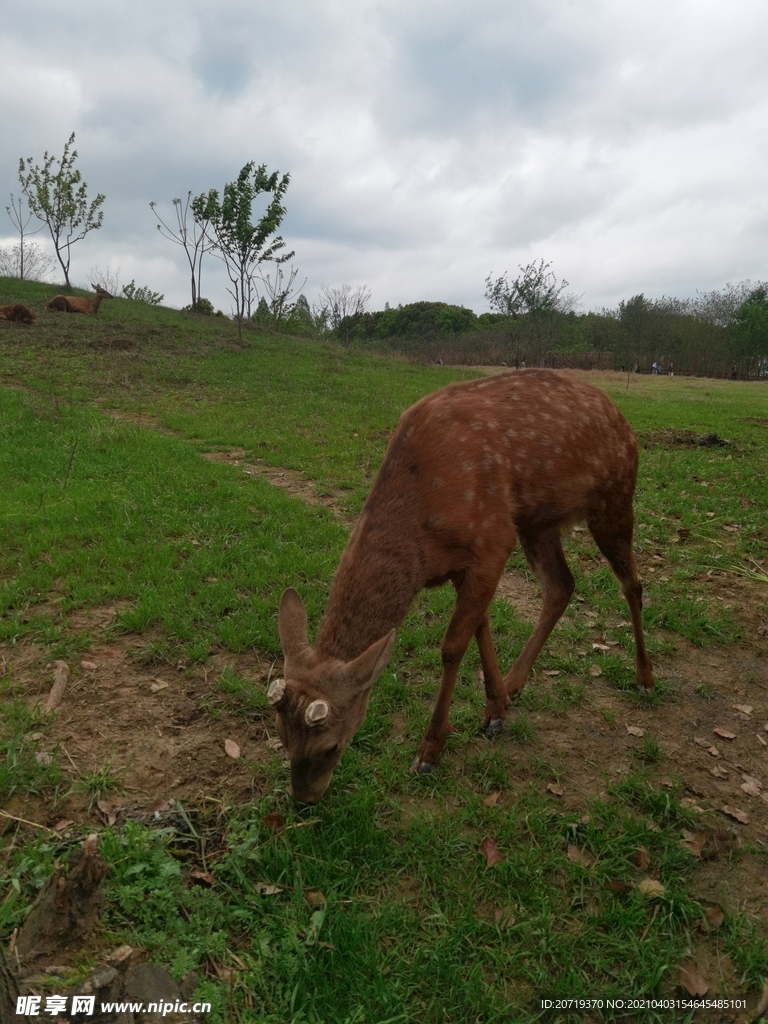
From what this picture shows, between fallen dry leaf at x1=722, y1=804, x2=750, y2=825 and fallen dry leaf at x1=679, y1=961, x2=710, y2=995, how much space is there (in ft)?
3.21

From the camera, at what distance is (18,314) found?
22.4 metres

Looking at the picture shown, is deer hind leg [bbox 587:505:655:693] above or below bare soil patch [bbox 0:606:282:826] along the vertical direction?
above

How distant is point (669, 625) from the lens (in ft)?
17.0

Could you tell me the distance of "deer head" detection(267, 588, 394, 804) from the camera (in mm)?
2719

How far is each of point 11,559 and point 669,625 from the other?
5.95 m

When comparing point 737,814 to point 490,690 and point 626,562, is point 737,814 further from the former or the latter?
point 626,562

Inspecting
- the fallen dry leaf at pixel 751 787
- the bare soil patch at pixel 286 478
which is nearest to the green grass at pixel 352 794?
the bare soil patch at pixel 286 478

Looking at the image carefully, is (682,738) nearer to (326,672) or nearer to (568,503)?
(568,503)

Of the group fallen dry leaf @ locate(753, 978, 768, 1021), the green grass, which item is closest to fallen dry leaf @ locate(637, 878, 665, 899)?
the green grass

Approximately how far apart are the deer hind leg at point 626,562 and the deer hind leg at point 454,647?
1.24 meters

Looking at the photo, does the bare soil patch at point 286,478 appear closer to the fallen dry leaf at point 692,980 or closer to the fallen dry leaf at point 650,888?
the fallen dry leaf at point 650,888

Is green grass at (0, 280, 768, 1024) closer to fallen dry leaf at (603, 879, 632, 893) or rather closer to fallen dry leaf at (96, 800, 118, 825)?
fallen dry leaf at (603, 879, 632, 893)

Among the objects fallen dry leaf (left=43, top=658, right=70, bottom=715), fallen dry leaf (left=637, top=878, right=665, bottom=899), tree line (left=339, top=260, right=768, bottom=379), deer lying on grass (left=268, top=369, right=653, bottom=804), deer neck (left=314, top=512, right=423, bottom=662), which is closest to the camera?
fallen dry leaf (left=637, top=878, right=665, bottom=899)

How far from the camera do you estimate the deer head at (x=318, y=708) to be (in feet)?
8.92
